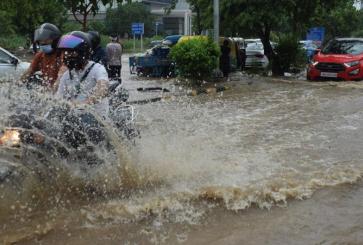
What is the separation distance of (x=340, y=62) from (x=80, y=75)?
534 inches

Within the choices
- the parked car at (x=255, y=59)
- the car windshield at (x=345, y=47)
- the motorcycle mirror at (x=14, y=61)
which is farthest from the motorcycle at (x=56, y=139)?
the parked car at (x=255, y=59)

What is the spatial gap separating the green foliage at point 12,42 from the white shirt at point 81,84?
41556mm

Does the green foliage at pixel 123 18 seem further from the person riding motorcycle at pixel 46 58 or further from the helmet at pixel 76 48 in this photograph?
the helmet at pixel 76 48

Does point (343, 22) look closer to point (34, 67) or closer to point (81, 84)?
point (34, 67)

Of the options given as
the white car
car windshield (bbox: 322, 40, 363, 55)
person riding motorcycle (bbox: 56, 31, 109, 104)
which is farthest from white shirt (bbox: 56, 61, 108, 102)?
car windshield (bbox: 322, 40, 363, 55)

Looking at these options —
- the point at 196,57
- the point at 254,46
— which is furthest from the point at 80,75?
the point at 254,46

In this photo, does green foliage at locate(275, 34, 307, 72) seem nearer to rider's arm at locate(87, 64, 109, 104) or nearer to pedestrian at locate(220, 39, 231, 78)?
pedestrian at locate(220, 39, 231, 78)

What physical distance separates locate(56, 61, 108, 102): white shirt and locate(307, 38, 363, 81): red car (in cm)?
1343

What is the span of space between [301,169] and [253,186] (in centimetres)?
116

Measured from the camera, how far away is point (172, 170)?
640 cm

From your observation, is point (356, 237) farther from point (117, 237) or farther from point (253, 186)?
point (117, 237)

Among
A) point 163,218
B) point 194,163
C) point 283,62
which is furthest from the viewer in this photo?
point 283,62

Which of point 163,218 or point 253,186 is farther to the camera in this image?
point 253,186

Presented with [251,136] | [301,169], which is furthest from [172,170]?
[251,136]
